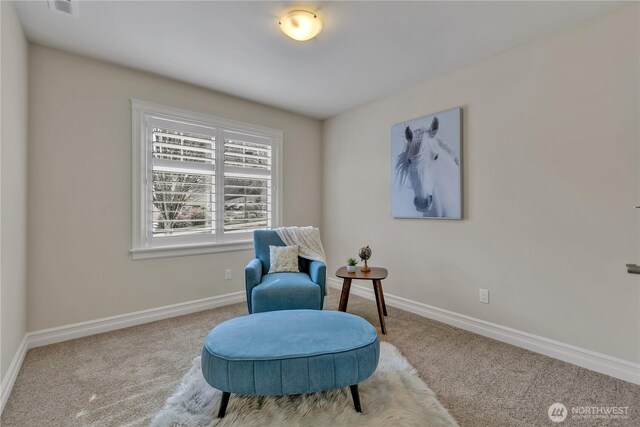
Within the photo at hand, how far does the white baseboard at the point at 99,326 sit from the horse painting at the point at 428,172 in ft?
7.75

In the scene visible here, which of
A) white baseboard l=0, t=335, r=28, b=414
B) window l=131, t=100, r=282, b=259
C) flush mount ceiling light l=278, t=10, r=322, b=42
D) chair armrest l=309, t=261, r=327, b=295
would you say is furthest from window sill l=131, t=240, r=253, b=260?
flush mount ceiling light l=278, t=10, r=322, b=42

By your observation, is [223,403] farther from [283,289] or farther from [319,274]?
[319,274]

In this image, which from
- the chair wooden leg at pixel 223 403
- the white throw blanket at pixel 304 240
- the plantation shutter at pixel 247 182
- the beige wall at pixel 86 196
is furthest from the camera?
the plantation shutter at pixel 247 182

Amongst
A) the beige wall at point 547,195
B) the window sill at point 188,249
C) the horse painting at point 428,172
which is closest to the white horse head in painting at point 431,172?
the horse painting at point 428,172

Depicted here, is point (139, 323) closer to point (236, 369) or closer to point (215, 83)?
point (236, 369)

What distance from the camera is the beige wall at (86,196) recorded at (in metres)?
2.46

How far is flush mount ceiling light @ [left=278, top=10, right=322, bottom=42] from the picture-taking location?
2.04m

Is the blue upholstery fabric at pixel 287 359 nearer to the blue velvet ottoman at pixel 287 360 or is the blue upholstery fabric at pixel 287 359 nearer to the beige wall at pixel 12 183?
the blue velvet ottoman at pixel 287 360

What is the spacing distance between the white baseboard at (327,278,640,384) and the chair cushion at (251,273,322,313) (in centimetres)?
124

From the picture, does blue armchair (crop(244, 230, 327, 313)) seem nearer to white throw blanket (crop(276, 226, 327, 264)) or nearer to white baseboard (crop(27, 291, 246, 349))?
white throw blanket (crop(276, 226, 327, 264))

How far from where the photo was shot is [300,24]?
2.07 m

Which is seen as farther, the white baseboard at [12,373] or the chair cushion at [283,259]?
the chair cushion at [283,259]

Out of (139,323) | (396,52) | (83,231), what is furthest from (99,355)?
(396,52)

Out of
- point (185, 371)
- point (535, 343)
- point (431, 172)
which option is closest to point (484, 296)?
point (535, 343)
